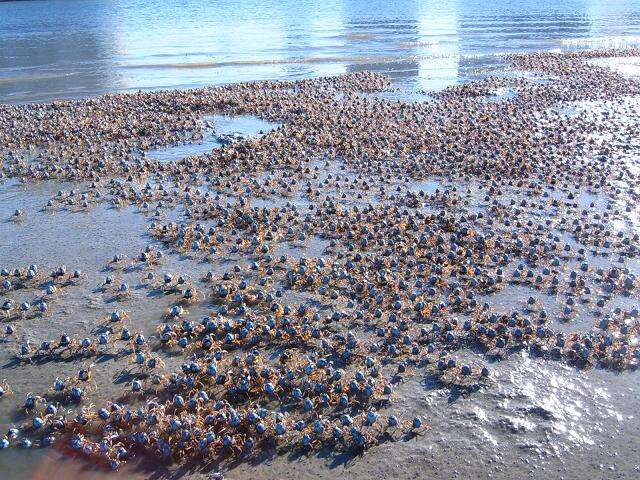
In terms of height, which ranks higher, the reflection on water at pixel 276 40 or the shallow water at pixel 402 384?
the reflection on water at pixel 276 40

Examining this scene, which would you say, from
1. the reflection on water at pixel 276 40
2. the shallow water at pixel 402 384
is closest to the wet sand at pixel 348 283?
the shallow water at pixel 402 384

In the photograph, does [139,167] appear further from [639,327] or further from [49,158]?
[639,327]

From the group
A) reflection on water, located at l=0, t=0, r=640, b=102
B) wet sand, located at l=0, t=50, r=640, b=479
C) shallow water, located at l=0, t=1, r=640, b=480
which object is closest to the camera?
shallow water, located at l=0, t=1, r=640, b=480

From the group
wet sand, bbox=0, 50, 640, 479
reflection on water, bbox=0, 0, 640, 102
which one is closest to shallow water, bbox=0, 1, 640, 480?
wet sand, bbox=0, 50, 640, 479

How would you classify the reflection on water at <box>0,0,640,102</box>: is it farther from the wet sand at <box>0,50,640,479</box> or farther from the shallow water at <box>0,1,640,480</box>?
the wet sand at <box>0,50,640,479</box>

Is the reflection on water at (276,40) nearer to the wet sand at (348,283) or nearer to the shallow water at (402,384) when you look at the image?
the shallow water at (402,384)

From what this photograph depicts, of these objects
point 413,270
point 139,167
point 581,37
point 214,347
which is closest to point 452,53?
point 581,37

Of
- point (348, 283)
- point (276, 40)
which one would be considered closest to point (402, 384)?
point (348, 283)
